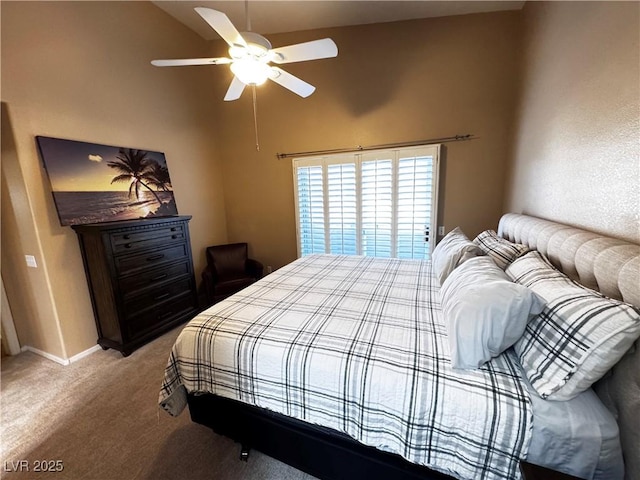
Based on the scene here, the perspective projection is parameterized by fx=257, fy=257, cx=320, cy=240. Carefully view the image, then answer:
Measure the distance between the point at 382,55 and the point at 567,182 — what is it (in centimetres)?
257

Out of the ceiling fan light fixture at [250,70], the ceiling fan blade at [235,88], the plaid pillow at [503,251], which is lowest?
the plaid pillow at [503,251]

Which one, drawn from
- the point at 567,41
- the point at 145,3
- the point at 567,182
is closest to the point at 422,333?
the point at 567,182

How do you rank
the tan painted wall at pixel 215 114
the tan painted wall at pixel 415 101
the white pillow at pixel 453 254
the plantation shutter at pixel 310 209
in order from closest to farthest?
the white pillow at pixel 453 254 < the tan painted wall at pixel 215 114 < the tan painted wall at pixel 415 101 < the plantation shutter at pixel 310 209

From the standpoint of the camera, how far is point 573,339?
891 mm

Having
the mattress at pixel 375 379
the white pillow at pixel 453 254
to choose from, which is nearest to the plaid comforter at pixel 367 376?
the mattress at pixel 375 379

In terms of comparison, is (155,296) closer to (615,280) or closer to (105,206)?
(105,206)

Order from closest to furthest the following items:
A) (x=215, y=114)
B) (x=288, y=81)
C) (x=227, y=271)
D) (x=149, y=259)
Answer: (x=288, y=81), (x=149, y=259), (x=227, y=271), (x=215, y=114)

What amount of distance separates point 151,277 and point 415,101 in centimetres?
365

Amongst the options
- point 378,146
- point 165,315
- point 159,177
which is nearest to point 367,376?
point 165,315

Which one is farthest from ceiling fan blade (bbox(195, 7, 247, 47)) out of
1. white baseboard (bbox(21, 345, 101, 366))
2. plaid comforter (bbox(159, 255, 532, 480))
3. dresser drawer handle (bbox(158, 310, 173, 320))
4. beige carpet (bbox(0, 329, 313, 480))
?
white baseboard (bbox(21, 345, 101, 366))

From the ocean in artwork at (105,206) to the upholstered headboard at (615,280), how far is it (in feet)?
11.7

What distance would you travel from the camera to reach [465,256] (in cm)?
177

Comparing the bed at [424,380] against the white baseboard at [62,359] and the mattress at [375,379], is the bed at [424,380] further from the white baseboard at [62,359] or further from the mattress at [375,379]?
the white baseboard at [62,359]

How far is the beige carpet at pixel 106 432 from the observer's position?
1437 mm
